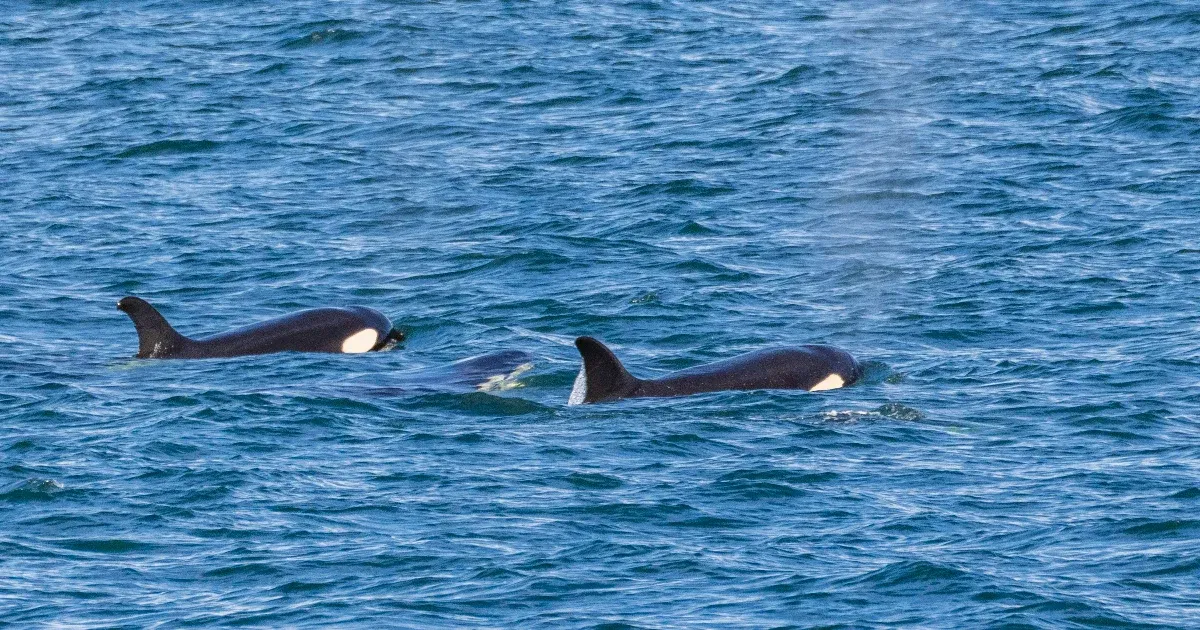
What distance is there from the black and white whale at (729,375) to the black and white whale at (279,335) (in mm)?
3663

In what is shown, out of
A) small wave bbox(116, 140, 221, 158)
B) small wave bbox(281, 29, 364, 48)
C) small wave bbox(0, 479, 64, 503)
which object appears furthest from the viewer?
small wave bbox(281, 29, 364, 48)

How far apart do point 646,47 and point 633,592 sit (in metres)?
26.4

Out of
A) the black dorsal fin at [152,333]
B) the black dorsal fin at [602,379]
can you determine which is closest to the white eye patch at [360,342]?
the black dorsal fin at [152,333]

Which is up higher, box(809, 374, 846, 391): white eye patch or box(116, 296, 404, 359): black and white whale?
box(116, 296, 404, 359): black and white whale

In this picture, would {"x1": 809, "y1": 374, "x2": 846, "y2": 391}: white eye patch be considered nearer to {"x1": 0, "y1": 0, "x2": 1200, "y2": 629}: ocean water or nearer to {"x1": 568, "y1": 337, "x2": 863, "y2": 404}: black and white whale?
{"x1": 568, "y1": 337, "x2": 863, "y2": 404}: black and white whale

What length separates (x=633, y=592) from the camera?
42.1 ft

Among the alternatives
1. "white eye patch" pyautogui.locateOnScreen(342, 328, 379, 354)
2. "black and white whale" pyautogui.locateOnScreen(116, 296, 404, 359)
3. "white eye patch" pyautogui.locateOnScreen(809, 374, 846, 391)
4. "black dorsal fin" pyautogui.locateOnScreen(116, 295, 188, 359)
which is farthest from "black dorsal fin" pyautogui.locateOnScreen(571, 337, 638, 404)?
"black dorsal fin" pyautogui.locateOnScreen(116, 295, 188, 359)

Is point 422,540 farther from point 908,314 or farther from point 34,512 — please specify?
point 908,314

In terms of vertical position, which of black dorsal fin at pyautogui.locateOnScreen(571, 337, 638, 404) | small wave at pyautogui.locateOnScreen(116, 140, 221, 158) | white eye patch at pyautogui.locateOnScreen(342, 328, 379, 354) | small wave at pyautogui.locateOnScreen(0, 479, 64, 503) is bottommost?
white eye patch at pyautogui.locateOnScreen(342, 328, 379, 354)

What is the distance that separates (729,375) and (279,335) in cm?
524

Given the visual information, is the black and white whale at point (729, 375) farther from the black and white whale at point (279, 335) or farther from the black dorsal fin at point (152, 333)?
the black dorsal fin at point (152, 333)

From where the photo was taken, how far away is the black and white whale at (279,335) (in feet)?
66.0

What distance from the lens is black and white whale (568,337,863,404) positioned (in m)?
17.8

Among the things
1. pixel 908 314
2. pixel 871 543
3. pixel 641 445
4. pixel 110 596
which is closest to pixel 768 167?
pixel 908 314
